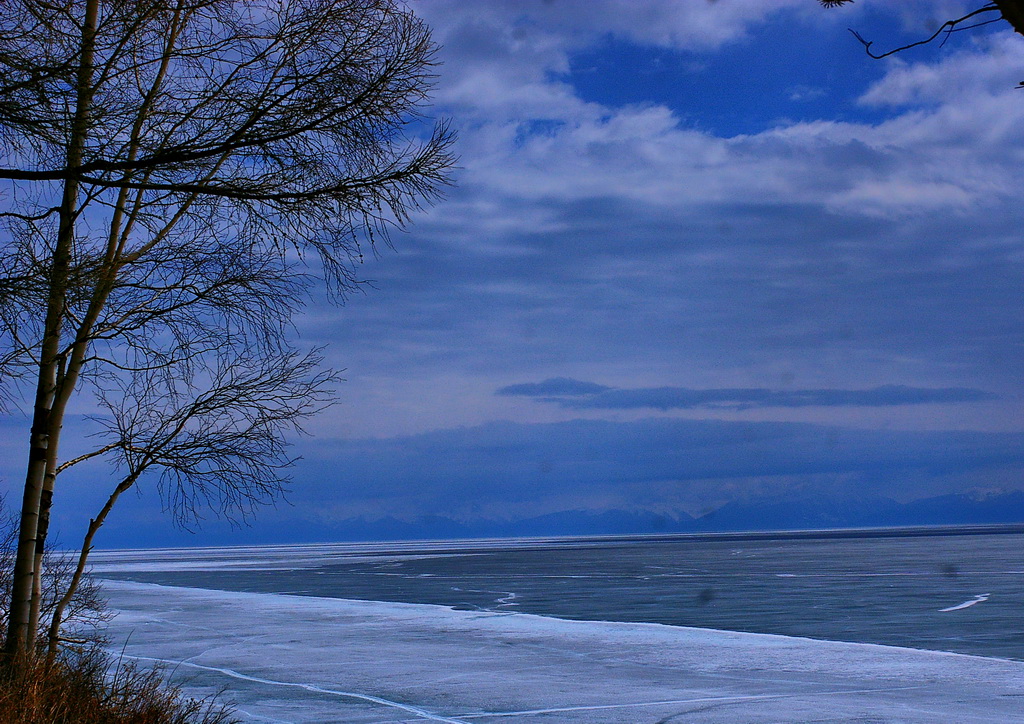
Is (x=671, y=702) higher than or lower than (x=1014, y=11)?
lower

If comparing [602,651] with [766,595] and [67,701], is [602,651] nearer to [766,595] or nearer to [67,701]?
[67,701]

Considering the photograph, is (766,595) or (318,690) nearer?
(318,690)

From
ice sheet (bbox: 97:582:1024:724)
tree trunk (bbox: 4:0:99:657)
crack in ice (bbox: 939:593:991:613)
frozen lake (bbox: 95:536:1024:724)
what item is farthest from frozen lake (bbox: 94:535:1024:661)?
tree trunk (bbox: 4:0:99:657)

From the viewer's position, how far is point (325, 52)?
5836 millimetres

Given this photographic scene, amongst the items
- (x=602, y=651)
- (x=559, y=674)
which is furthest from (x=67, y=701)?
(x=602, y=651)

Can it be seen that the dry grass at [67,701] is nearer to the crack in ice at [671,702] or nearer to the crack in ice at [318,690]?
the crack in ice at [318,690]

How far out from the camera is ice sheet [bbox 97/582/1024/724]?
1166cm

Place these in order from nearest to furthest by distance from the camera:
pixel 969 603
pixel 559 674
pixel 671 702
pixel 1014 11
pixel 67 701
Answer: pixel 1014 11 → pixel 67 701 → pixel 671 702 → pixel 559 674 → pixel 969 603

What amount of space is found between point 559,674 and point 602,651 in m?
2.78

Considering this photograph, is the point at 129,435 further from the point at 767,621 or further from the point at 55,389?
the point at 767,621

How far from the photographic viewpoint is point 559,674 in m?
14.9

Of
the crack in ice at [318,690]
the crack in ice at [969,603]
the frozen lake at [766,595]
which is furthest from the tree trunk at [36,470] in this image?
the crack in ice at [969,603]

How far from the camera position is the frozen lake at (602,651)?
12.0m

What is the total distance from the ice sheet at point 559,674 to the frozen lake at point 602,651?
1.6 inches
